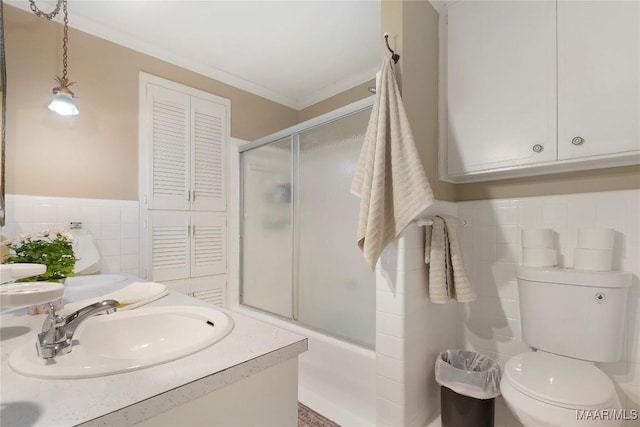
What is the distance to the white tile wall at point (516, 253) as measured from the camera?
1.30 meters

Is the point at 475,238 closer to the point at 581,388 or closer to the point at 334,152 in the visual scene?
the point at 581,388

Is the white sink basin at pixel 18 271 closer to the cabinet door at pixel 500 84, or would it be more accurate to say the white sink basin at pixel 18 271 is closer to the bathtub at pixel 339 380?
the bathtub at pixel 339 380

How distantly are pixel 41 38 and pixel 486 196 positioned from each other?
103 inches

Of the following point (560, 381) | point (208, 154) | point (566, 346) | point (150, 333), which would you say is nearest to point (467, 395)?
point (560, 381)

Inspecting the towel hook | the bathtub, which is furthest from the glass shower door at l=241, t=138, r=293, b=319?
the towel hook

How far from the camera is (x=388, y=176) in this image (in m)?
1.37

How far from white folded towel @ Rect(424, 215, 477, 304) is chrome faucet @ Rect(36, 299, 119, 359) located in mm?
1270

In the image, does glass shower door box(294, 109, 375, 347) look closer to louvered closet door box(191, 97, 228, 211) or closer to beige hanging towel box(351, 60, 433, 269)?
beige hanging towel box(351, 60, 433, 269)

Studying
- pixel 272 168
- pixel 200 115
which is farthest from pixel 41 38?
pixel 272 168

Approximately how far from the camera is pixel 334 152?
5.95ft

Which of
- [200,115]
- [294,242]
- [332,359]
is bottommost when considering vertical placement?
[332,359]

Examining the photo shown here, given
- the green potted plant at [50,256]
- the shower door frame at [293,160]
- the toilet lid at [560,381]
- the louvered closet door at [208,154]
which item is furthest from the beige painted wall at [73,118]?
the toilet lid at [560,381]

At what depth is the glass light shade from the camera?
153 cm

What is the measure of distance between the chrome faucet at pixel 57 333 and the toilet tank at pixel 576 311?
1652 millimetres
